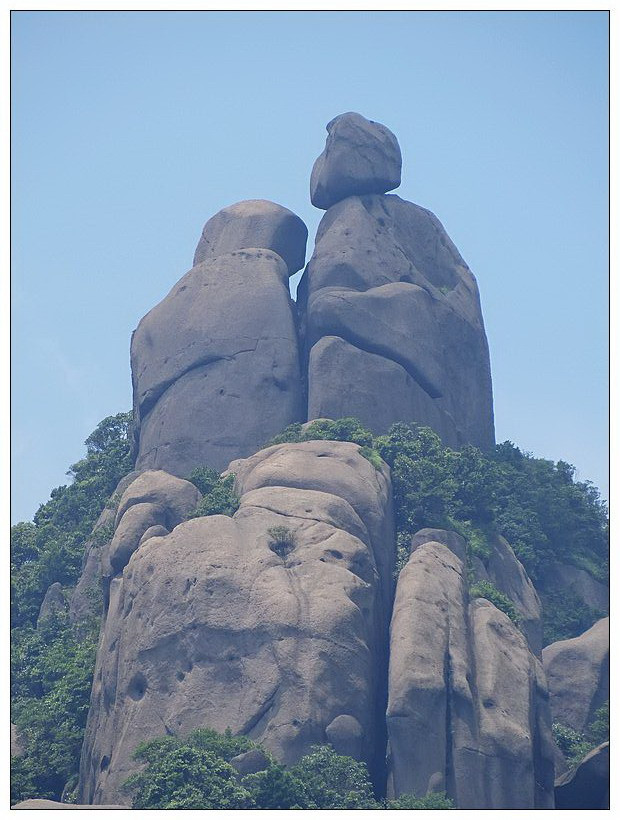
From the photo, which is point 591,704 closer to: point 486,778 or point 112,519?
point 486,778

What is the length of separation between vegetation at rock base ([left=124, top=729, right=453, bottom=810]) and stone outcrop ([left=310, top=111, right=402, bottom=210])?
31.4 m

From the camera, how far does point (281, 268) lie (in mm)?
69438

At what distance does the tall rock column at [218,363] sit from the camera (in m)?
64.9

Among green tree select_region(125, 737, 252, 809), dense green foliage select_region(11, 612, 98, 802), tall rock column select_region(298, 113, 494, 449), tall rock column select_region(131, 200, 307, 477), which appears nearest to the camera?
green tree select_region(125, 737, 252, 809)

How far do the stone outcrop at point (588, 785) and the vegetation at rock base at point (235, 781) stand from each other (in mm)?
5688

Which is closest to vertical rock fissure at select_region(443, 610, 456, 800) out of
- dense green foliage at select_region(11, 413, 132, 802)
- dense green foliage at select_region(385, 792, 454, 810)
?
dense green foliage at select_region(385, 792, 454, 810)

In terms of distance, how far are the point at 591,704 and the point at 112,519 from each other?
18.9 m

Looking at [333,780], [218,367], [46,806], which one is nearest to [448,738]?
[333,780]

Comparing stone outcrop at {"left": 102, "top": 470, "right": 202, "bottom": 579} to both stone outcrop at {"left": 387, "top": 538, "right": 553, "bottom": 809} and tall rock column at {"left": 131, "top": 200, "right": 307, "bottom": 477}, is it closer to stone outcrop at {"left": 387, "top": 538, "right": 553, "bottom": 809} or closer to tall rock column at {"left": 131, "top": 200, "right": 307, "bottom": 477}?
tall rock column at {"left": 131, "top": 200, "right": 307, "bottom": 477}

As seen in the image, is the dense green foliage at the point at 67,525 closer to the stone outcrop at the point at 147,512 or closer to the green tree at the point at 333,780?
the stone outcrop at the point at 147,512

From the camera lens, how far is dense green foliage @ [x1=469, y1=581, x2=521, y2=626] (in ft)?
183

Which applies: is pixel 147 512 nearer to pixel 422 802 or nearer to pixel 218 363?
pixel 218 363

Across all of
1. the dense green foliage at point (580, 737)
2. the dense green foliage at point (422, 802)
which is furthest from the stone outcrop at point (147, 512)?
the dense green foliage at point (580, 737)

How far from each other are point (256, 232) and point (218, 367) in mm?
7917
